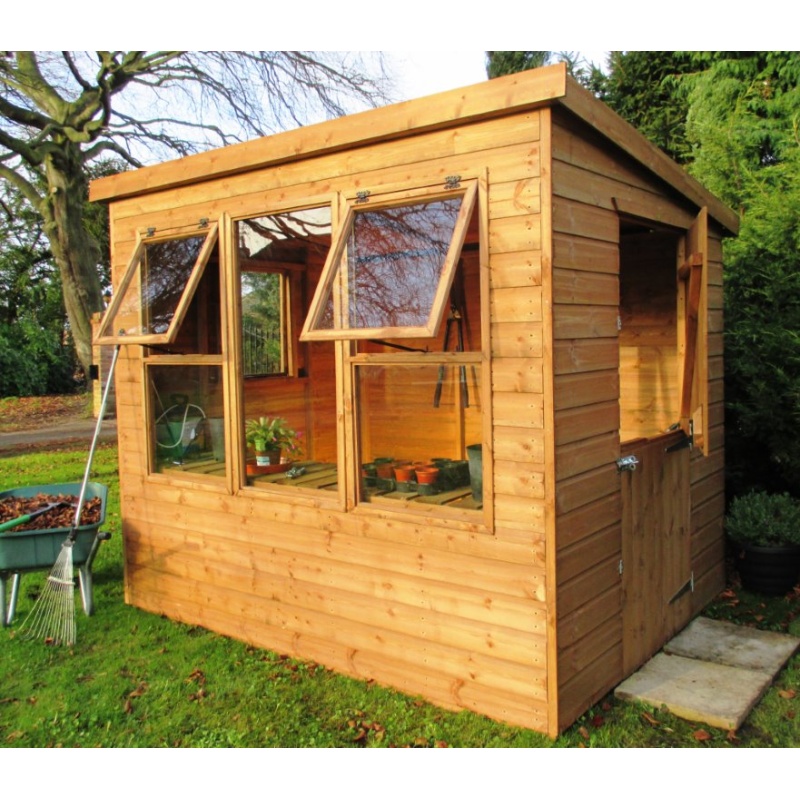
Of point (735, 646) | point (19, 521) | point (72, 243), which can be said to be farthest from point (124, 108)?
point (735, 646)

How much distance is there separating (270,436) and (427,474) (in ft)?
4.07

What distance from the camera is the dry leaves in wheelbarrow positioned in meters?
5.09

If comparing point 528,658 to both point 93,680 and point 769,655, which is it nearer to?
point 769,655

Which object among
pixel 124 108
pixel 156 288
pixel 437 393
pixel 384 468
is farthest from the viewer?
pixel 124 108

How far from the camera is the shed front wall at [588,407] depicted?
3418mm

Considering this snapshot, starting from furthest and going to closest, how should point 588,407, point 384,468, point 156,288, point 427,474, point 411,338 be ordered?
1. point 156,288
2. point 384,468
3. point 427,474
4. point 588,407
5. point 411,338

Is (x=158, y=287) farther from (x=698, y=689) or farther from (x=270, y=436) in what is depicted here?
(x=698, y=689)

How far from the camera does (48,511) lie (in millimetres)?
5203

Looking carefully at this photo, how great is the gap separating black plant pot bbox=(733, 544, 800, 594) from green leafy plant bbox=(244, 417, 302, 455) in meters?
3.10

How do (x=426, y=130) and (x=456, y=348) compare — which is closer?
(x=426, y=130)

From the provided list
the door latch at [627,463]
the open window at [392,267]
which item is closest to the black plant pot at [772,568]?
the door latch at [627,463]

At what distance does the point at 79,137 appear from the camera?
12.2 meters

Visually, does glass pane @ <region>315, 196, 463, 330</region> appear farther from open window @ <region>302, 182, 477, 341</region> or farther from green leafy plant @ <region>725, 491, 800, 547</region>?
green leafy plant @ <region>725, 491, 800, 547</region>

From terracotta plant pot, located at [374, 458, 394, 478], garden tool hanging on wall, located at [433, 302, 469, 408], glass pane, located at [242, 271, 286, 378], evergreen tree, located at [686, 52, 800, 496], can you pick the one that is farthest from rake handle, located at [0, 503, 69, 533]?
evergreen tree, located at [686, 52, 800, 496]
